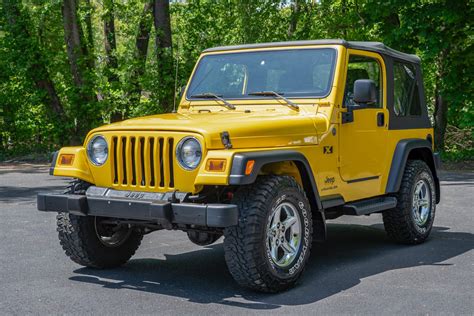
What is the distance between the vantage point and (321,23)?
96.3 ft

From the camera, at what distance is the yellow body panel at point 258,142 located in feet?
18.8

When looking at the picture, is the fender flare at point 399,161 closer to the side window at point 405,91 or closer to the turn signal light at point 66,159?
the side window at point 405,91

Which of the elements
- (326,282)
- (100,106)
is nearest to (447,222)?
(326,282)

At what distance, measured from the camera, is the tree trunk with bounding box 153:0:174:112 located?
69.9ft

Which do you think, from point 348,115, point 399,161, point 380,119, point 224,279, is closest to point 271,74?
point 348,115

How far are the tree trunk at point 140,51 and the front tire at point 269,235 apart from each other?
1626cm

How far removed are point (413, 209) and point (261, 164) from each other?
2950mm

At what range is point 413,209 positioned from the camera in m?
7.87

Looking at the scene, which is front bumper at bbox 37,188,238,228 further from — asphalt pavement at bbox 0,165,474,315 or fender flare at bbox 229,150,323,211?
asphalt pavement at bbox 0,165,474,315

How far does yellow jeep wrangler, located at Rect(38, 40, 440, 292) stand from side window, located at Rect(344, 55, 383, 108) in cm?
1

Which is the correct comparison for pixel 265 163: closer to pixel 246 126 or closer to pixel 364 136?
pixel 246 126

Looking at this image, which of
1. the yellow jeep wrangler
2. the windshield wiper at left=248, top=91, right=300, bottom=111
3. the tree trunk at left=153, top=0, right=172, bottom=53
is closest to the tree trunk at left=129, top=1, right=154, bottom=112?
the tree trunk at left=153, top=0, right=172, bottom=53

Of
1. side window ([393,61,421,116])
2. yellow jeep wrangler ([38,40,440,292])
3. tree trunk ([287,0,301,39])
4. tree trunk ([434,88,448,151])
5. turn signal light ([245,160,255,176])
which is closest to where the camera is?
turn signal light ([245,160,255,176])

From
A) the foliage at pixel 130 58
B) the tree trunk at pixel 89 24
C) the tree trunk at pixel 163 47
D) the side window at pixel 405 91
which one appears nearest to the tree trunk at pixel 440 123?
the foliage at pixel 130 58
